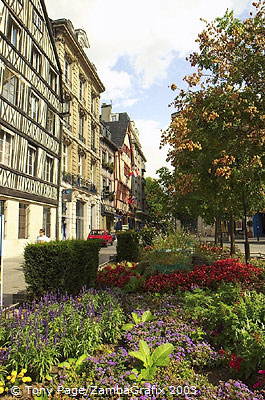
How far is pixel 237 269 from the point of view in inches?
292

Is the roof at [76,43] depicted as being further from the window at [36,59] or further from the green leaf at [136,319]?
the green leaf at [136,319]

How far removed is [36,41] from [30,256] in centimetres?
1635

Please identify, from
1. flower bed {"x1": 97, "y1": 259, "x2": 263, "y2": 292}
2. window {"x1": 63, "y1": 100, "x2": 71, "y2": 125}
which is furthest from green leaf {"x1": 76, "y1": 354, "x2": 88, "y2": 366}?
window {"x1": 63, "y1": 100, "x2": 71, "y2": 125}

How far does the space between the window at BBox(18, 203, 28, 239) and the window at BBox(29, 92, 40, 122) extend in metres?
5.18

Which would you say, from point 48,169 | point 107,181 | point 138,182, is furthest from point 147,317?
point 138,182

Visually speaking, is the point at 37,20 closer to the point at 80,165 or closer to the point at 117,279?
the point at 80,165

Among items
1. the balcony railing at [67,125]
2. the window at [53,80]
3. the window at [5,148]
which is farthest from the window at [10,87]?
the balcony railing at [67,125]

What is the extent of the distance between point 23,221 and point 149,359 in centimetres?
1574

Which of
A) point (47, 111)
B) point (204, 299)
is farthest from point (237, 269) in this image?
point (47, 111)

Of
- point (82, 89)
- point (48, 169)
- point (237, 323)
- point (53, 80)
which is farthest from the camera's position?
point (82, 89)

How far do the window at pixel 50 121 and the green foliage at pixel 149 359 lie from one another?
18941 millimetres

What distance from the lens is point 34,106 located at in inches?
725

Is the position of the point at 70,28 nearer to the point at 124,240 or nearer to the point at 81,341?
the point at 124,240

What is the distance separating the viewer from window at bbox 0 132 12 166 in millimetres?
15014
